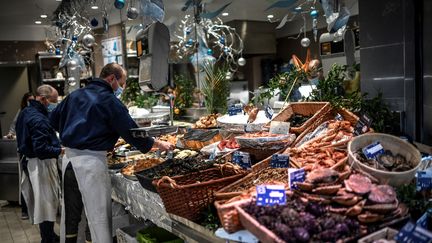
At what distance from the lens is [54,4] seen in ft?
27.6

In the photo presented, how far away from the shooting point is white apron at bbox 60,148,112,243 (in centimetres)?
351

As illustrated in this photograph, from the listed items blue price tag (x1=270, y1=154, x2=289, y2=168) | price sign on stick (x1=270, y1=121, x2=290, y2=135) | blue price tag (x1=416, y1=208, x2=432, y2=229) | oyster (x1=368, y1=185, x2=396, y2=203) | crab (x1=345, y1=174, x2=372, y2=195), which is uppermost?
price sign on stick (x1=270, y1=121, x2=290, y2=135)

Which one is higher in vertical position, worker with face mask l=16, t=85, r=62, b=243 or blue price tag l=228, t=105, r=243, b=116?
blue price tag l=228, t=105, r=243, b=116

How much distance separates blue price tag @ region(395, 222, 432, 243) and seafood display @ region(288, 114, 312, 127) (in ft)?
5.28

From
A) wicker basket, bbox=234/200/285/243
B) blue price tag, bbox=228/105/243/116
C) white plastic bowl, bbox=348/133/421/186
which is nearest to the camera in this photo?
wicker basket, bbox=234/200/285/243

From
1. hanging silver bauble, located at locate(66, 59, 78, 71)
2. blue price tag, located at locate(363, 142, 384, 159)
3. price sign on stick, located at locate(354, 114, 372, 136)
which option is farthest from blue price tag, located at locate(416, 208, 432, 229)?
hanging silver bauble, located at locate(66, 59, 78, 71)

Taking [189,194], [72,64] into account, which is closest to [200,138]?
[189,194]

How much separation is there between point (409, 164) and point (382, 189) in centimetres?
38

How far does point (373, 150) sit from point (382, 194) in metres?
0.45

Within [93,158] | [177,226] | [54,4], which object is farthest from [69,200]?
[54,4]

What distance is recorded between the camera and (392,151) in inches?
92.6

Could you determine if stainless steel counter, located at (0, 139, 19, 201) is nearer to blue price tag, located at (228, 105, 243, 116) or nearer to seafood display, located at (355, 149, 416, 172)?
blue price tag, located at (228, 105, 243, 116)

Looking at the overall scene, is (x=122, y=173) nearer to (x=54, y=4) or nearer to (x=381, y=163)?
(x=381, y=163)

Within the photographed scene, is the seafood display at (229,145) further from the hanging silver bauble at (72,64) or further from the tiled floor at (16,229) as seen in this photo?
the hanging silver bauble at (72,64)
